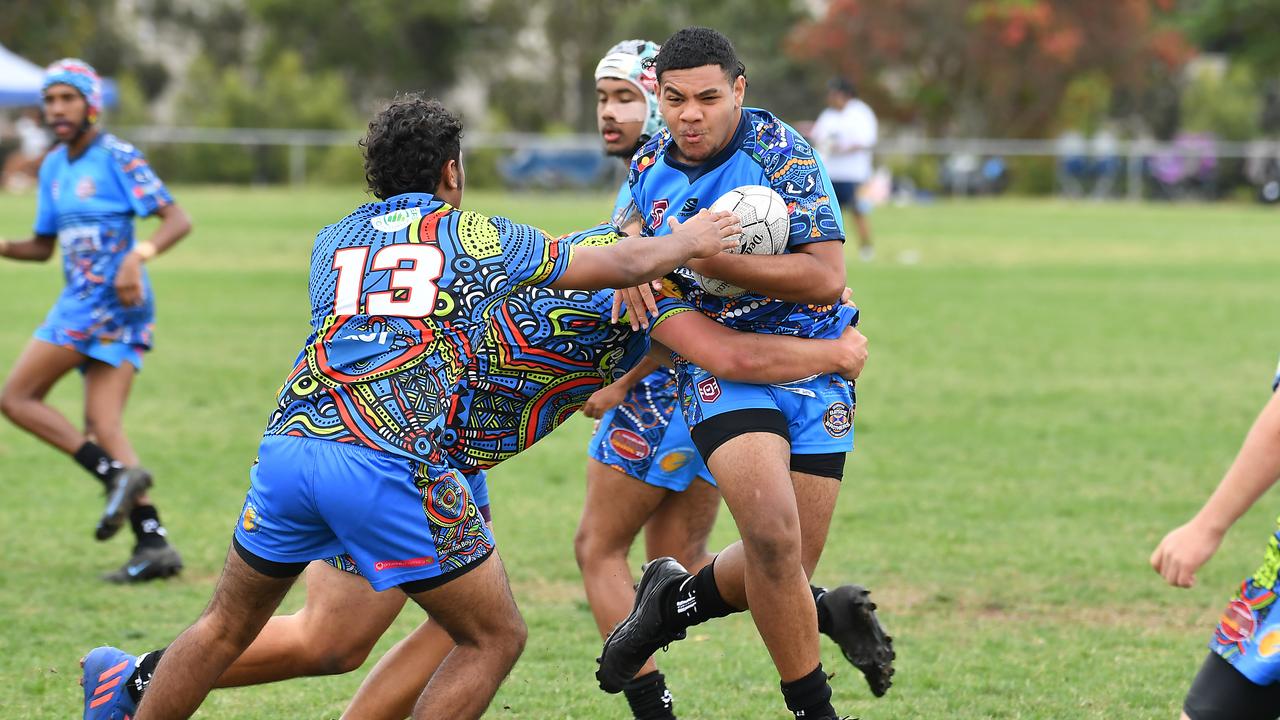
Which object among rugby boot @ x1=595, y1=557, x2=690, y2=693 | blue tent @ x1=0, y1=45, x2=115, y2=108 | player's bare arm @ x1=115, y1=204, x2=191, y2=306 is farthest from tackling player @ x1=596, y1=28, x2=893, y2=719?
blue tent @ x1=0, y1=45, x2=115, y2=108

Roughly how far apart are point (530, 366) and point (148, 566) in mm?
3300

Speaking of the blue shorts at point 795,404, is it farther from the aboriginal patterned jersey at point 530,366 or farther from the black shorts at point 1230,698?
the black shorts at point 1230,698

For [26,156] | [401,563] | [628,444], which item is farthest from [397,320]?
[26,156]

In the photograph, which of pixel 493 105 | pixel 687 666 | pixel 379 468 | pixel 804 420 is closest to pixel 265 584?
pixel 379 468

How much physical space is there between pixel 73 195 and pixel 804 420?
4459mm

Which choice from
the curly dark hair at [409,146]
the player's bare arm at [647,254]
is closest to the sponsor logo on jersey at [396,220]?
the curly dark hair at [409,146]

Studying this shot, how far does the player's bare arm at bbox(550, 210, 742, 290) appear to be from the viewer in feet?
14.0

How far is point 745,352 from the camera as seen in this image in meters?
4.66

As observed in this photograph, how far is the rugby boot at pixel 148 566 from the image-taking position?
7.17m

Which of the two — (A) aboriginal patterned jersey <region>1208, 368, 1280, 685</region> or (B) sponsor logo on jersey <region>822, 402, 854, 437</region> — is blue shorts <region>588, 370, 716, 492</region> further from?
(A) aboriginal patterned jersey <region>1208, 368, 1280, 685</region>

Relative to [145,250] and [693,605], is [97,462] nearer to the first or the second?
[145,250]

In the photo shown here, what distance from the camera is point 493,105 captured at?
188 ft

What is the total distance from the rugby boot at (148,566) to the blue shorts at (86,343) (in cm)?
97

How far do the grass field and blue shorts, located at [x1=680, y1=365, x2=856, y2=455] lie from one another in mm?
1186
